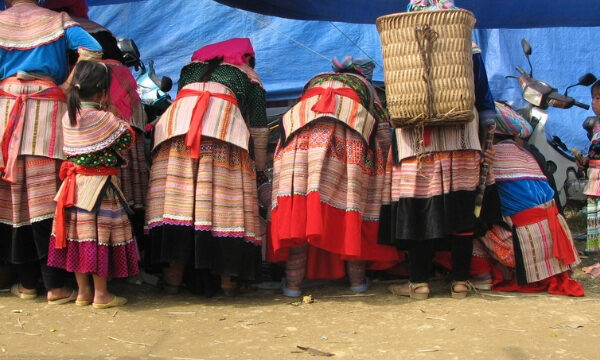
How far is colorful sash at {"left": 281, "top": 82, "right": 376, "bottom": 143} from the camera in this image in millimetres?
→ 4449

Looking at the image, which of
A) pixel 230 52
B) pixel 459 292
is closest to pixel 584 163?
pixel 459 292

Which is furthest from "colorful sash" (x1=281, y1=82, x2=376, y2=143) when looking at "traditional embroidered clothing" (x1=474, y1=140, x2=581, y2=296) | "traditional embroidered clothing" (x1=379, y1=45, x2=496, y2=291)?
"traditional embroidered clothing" (x1=474, y1=140, x2=581, y2=296)

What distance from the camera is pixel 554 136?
6.52 meters

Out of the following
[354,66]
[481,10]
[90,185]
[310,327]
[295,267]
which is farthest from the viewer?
[481,10]

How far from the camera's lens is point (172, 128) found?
4355 mm

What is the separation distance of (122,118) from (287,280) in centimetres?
147

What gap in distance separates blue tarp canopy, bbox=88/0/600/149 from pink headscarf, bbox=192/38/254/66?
1.50 metres

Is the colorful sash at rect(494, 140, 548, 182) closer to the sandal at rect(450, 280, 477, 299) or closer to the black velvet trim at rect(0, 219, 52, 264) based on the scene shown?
the sandal at rect(450, 280, 477, 299)

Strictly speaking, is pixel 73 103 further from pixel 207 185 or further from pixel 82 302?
pixel 82 302

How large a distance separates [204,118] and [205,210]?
22.0 inches

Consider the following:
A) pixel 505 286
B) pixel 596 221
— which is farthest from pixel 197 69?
pixel 596 221

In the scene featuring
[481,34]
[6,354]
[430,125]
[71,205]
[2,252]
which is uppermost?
[481,34]

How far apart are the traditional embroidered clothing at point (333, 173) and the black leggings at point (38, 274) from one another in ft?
4.29

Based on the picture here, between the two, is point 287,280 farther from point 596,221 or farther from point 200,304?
point 596,221
